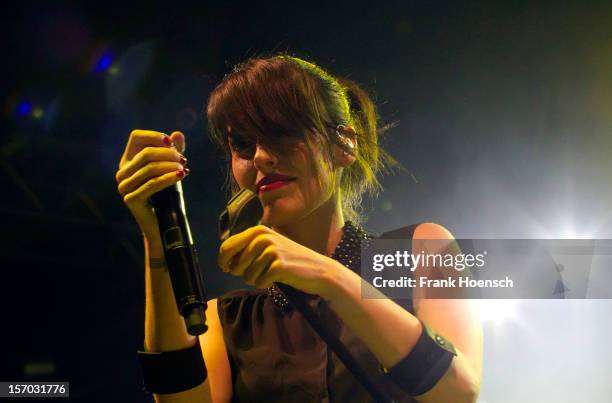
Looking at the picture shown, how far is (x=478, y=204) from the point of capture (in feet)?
6.50

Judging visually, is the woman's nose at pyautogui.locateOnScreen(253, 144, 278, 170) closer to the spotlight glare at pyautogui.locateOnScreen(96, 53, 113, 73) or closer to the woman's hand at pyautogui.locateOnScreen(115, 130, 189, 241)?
the woman's hand at pyautogui.locateOnScreen(115, 130, 189, 241)

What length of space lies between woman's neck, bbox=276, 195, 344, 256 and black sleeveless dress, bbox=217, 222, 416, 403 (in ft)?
0.08

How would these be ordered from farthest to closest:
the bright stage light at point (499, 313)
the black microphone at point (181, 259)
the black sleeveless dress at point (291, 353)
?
1. the bright stage light at point (499, 313)
2. the black sleeveless dress at point (291, 353)
3. the black microphone at point (181, 259)

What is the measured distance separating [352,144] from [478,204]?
1.01 meters

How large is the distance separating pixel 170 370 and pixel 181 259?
1.08 ft

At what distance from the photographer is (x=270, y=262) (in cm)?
69

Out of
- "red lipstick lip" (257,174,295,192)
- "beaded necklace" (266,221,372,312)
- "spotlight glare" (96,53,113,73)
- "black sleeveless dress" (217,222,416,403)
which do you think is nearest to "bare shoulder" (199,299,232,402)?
"black sleeveless dress" (217,222,416,403)

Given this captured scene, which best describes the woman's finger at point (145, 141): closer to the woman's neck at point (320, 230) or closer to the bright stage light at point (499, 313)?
the woman's neck at point (320, 230)

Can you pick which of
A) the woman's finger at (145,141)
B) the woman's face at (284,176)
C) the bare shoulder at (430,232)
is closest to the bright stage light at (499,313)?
the bare shoulder at (430,232)

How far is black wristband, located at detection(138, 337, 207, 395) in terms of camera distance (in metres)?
0.86

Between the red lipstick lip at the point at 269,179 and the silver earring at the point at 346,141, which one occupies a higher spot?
the silver earring at the point at 346,141

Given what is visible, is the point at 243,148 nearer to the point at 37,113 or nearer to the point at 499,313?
the point at 37,113

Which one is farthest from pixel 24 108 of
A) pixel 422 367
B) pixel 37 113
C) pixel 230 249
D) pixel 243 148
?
pixel 422 367

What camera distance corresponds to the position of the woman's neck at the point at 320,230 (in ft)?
3.46
